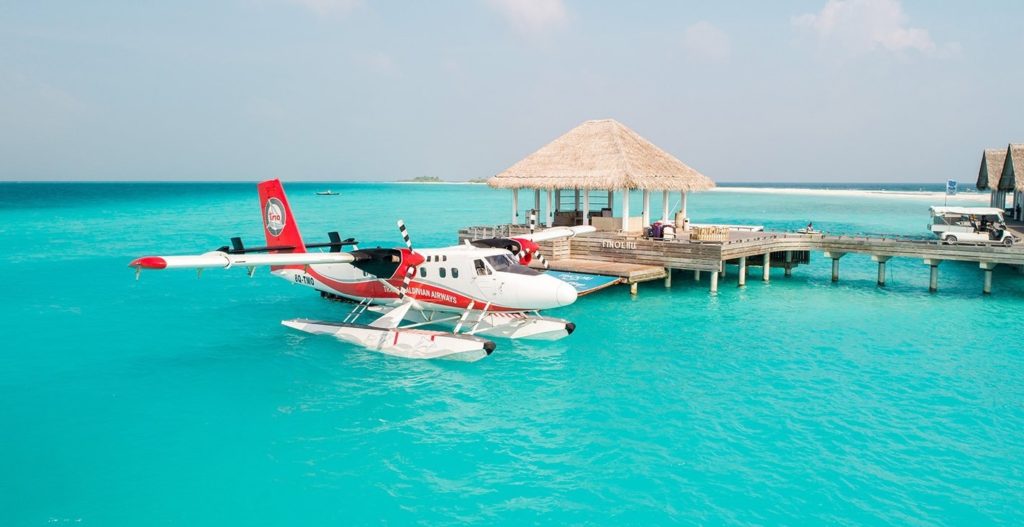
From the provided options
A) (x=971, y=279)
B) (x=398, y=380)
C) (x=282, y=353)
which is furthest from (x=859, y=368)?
(x=971, y=279)

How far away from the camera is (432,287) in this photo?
19.8 m

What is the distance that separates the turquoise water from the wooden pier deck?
3.37m

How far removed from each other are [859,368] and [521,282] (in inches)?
374

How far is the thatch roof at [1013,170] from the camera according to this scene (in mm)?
38750

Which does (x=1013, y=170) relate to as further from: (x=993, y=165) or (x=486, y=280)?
(x=486, y=280)

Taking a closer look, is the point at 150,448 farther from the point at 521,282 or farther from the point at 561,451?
the point at 521,282

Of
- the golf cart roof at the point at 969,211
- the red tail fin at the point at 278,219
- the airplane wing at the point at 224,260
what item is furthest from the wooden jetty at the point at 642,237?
the airplane wing at the point at 224,260

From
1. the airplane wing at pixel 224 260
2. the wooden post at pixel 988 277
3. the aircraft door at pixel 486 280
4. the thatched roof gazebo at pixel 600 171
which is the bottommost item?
the wooden post at pixel 988 277

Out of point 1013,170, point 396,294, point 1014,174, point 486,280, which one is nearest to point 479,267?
point 486,280

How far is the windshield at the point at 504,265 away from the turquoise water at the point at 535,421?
258 centimetres

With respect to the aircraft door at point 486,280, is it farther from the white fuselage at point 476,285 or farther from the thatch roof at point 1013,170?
the thatch roof at point 1013,170

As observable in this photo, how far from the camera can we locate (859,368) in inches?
683

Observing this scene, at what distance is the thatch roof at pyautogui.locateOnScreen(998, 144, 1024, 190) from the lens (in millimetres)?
38750

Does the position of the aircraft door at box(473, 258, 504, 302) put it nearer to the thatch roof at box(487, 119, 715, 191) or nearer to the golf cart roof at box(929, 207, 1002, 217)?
the thatch roof at box(487, 119, 715, 191)
